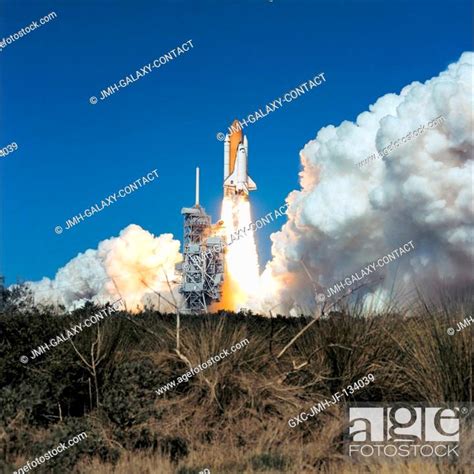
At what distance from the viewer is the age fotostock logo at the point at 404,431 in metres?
7.09

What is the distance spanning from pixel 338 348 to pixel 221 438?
6.31 ft

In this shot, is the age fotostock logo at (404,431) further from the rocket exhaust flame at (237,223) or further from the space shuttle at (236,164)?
the space shuttle at (236,164)

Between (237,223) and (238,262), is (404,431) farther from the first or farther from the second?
(237,223)

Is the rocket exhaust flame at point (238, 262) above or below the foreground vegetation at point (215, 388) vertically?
above

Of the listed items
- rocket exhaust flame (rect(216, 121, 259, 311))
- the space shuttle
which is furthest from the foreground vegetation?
the space shuttle

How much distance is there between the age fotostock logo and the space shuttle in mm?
43389

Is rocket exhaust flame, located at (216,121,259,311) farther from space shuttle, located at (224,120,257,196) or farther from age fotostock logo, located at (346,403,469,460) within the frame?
age fotostock logo, located at (346,403,469,460)

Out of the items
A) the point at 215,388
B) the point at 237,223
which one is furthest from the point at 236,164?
the point at 215,388

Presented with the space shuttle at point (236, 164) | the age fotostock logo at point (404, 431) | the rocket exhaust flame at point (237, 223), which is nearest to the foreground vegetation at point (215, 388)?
the age fotostock logo at point (404, 431)

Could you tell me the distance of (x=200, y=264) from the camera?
1935 inches

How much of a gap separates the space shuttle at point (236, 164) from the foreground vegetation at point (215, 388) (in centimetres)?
4126

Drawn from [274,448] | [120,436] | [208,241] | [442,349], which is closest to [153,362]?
[120,436]

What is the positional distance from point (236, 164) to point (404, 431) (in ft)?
146

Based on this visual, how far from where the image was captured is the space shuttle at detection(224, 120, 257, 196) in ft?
167
